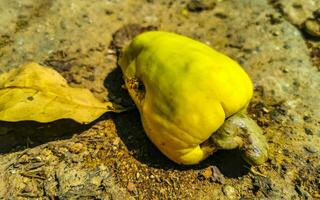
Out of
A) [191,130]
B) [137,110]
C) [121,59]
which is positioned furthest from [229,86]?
[121,59]

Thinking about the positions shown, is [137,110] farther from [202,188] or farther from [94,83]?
[202,188]

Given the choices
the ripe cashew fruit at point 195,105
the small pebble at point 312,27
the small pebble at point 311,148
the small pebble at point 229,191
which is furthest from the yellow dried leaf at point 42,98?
the small pebble at point 312,27

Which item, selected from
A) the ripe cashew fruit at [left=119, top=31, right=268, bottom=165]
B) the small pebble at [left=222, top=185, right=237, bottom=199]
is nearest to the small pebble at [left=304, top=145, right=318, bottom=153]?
the ripe cashew fruit at [left=119, top=31, right=268, bottom=165]

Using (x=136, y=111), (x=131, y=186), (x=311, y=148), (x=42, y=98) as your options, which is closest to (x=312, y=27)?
(x=311, y=148)

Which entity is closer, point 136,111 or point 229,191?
point 229,191

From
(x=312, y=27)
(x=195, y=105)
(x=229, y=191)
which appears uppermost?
(x=195, y=105)

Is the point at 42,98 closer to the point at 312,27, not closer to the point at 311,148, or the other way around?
the point at 311,148
